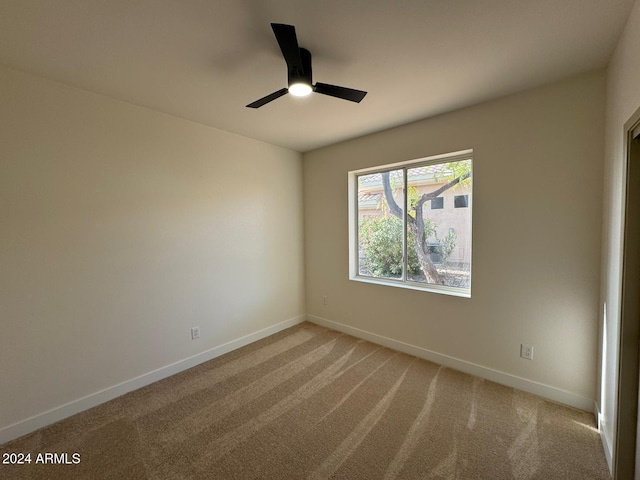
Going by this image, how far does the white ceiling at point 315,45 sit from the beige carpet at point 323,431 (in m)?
2.60

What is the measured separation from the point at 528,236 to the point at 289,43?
236 centimetres

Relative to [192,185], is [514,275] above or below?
below

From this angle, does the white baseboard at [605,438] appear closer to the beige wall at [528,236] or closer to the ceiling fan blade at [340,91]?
the beige wall at [528,236]

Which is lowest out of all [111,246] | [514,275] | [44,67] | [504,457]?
[504,457]

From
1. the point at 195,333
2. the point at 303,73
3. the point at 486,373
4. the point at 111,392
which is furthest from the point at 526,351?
the point at 111,392

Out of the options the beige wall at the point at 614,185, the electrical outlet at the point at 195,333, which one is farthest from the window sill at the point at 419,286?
the electrical outlet at the point at 195,333

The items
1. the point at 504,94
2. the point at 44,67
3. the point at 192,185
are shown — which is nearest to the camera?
the point at 44,67

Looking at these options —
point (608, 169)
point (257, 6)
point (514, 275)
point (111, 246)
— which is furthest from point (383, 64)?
point (111, 246)

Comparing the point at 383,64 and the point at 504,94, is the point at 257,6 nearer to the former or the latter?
the point at 383,64

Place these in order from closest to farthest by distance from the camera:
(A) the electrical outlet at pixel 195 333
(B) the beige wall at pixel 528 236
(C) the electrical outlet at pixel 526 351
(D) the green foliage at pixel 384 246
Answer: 1. (B) the beige wall at pixel 528 236
2. (C) the electrical outlet at pixel 526 351
3. (A) the electrical outlet at pixel 195 333
4. (D) the green foliage at pixel 384 246

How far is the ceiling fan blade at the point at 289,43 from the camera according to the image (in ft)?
4.18

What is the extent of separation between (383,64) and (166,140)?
2139 millimetres

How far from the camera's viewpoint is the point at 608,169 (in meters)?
1.89

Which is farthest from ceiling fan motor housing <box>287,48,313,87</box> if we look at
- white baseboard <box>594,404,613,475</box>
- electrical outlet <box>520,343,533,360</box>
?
white baseboard <box>594,404,613,475</box>
